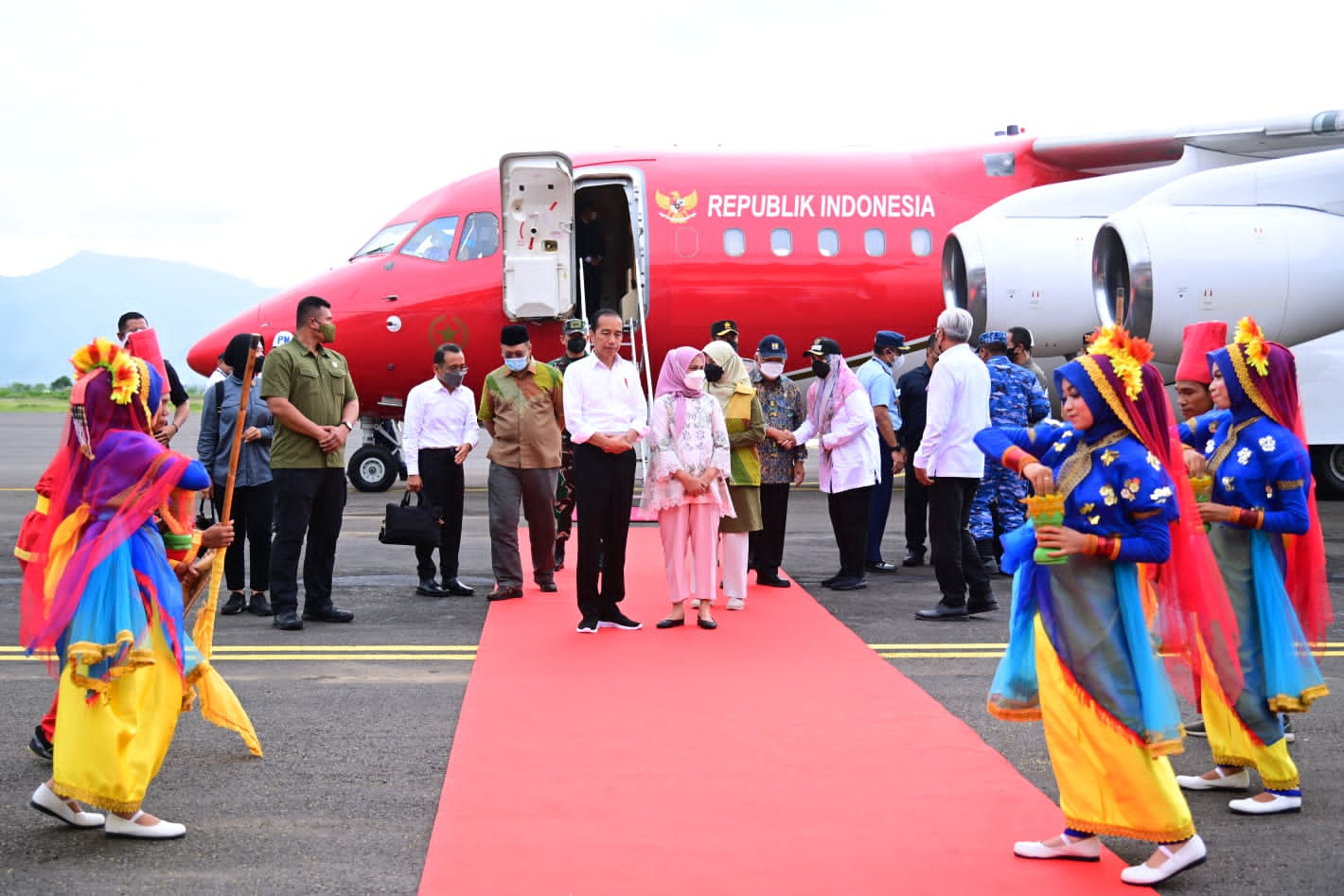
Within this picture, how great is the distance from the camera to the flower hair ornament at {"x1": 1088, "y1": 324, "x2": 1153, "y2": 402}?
4371mm

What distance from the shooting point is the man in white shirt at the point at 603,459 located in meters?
8.02

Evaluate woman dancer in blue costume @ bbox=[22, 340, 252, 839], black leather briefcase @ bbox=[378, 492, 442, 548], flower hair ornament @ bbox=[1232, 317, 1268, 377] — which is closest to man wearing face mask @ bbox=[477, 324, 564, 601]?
black leather briefcase @ bbox=[378, 492, 442, 548]

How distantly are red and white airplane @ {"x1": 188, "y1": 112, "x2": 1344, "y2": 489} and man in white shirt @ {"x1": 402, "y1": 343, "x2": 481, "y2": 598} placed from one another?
4815mm

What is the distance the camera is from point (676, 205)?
15367 mm

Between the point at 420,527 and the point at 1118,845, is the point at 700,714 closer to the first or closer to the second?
the point at 1118,845

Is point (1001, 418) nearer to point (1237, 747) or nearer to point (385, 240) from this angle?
point (1237, 747)

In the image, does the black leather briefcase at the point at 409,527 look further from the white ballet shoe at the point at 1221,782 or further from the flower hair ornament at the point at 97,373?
the white ballet shoe at the point at 1221,782

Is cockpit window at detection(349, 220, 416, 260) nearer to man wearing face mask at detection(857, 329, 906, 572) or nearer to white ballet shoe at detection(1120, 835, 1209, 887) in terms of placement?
man wearing face mask at detection(857, 329, 906, 572)

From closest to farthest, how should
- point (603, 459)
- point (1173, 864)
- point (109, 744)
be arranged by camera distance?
point (1173, 864) → point (109, 744) → point (603, 459)

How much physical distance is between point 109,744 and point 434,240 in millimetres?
11150

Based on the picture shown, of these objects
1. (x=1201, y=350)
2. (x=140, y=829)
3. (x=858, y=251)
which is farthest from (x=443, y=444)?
(x=858, y=251)

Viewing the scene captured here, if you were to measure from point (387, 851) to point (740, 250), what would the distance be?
38.0 feet

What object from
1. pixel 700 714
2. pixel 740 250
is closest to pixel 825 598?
pixel 700 714

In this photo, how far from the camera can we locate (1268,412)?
5.26 m
